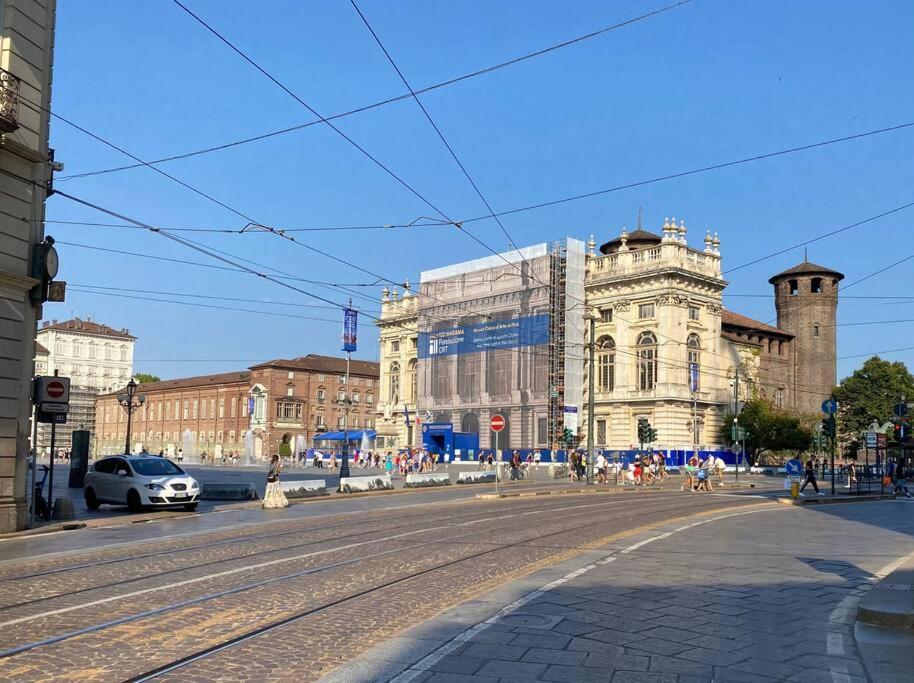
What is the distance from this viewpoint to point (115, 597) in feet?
30.4

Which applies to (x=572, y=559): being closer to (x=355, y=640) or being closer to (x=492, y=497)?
(x=355, y=640)

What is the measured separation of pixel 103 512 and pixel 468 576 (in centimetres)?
1494

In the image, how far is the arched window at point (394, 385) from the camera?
90.2m

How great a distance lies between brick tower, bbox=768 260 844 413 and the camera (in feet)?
280

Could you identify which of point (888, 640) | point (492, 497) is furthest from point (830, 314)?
point (888, 640)

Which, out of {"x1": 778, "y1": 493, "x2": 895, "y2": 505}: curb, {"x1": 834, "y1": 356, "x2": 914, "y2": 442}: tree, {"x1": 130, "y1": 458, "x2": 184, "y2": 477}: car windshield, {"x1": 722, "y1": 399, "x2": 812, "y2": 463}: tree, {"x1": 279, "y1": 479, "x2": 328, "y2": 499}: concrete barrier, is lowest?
{"x1": 778, "y1": 493, "x2": 895, "y2": 505}: curb

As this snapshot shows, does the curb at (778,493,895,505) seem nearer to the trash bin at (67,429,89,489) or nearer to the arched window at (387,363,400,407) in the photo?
the trash bin at (67,429,89,489)

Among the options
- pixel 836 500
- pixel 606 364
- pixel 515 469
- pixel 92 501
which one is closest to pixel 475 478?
pixel 515 469

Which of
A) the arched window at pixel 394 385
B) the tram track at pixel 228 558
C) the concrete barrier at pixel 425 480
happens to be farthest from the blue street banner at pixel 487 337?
the tram track at pixel 228 558

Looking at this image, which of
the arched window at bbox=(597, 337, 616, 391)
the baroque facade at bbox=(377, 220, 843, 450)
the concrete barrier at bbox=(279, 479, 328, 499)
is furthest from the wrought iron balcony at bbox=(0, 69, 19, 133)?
the arched window at bbox=(597, 337, 616, 391)

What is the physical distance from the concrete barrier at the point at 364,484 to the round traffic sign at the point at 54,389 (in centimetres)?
1432

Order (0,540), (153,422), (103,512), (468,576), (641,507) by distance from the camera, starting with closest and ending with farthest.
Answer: (468,576) < (0,540) < (103,512) < (641,507) < (153,422)

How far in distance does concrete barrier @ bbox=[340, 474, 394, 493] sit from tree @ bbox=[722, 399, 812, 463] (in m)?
37.2

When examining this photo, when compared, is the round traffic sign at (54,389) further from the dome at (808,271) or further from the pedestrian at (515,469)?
the dome at (808,271)
